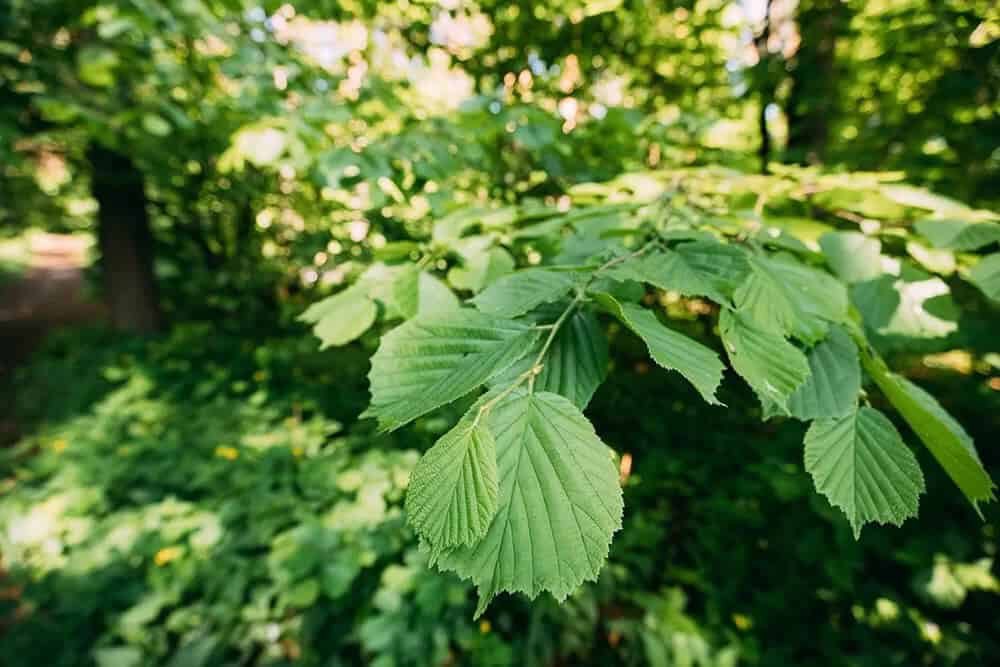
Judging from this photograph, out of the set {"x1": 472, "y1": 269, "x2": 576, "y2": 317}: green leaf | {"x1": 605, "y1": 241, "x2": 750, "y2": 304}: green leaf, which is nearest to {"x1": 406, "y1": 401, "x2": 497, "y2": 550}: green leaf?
{"x1": 472, "y1": 269, "x2": 576, "y2": 317}: green leaf

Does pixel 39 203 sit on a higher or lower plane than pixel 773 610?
higher

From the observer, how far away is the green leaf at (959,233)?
1.04 m

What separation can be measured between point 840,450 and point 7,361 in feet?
32.1

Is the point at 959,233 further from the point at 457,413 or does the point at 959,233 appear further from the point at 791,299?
the point at 457,413

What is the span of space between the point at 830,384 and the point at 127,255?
24.2 feet

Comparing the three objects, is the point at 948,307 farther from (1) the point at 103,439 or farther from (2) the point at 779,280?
(1) the point at 103,439

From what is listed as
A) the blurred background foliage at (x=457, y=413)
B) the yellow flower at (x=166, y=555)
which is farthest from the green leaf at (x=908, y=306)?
the yellow flower at (x=166, y=555)

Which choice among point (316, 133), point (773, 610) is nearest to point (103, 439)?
point (316, 133)

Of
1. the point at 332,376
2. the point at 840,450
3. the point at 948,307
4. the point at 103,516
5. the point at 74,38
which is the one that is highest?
the point at 74,38

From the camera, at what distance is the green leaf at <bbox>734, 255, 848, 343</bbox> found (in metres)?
0.80

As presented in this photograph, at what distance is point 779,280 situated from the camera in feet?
2.93

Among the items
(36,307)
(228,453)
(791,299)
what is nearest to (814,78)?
(791,299)

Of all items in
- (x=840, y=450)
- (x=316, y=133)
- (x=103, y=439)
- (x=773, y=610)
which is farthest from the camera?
(x=103, y=439)

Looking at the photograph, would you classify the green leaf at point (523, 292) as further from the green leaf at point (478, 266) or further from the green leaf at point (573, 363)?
the green leaf at point (478, 266)
